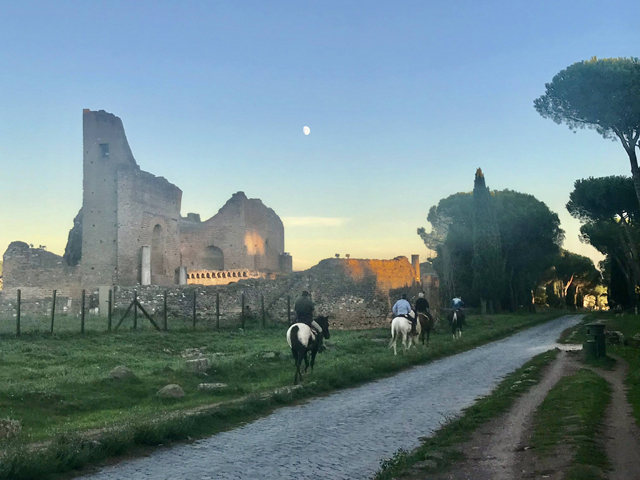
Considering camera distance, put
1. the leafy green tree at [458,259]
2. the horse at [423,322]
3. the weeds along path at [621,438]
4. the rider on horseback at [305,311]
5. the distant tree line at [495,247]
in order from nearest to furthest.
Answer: the weeds along path at [621,438] < the rider on horseback at [305,311] < the horse at [423,322] < the distant tree line at [495,247] < the leafy green tree at [458,259]

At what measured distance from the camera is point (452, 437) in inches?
290

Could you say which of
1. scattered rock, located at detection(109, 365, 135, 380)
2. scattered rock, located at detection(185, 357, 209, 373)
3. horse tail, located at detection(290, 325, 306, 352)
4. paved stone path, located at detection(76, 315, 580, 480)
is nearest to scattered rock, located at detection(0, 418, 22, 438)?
paved stone path, located at detection(76, 315, 580, 480)

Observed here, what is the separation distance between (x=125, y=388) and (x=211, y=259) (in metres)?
45.9

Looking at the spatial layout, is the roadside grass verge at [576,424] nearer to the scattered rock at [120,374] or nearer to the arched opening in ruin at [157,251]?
the scattered rock at [120,374]

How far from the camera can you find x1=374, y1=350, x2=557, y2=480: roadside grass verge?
5.95 metres

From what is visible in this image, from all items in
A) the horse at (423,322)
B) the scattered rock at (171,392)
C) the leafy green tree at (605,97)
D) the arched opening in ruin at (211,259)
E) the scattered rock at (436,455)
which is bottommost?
the scattered rock at (436,455)

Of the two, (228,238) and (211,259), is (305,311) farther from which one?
(211,259)

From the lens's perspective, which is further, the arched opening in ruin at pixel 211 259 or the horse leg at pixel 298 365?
the arched opening in ruin at pixel 211 259

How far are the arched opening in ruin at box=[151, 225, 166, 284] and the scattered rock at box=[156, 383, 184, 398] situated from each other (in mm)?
31213

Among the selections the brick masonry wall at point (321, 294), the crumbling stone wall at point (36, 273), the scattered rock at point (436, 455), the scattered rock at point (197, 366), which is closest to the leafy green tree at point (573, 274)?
the brick masonry wall at point (321, 294)

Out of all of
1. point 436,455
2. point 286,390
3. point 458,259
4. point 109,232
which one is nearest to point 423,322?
point 286,390

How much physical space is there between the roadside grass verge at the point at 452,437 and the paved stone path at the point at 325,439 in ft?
0.83

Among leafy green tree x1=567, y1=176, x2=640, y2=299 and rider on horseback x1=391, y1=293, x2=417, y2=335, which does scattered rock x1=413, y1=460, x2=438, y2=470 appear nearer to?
rider on horseback x1=391, y1=293, x2=417, y2=335

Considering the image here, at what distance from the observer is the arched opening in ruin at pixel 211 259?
56562 millimetres
